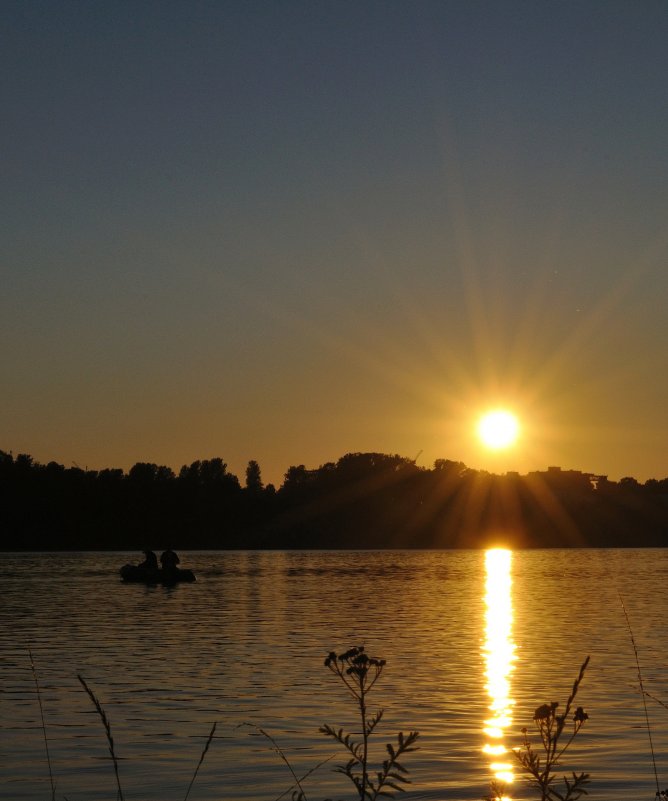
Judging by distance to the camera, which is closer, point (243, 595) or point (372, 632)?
point (372, 632)

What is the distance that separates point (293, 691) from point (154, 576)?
50467mm

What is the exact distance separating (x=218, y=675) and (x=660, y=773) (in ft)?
46.1

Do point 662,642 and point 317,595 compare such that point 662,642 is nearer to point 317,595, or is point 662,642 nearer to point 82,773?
point 82,773

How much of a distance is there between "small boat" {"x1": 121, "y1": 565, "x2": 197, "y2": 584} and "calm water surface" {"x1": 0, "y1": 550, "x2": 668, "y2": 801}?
53.7 ft

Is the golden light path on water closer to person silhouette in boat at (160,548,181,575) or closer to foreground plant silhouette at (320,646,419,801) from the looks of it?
foreground plant silhouette at (320,646,419,801)

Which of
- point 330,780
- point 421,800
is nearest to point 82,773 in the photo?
point 330,780

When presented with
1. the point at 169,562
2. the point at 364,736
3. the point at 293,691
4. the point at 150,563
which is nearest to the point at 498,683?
the point at 293,691

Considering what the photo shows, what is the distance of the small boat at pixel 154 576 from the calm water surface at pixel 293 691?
53.7 ft

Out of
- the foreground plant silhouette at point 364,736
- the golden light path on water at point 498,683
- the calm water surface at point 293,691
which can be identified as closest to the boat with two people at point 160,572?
the calm water surface at point 293,691

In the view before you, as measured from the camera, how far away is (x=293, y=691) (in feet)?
84.2

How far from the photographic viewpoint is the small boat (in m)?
74.2

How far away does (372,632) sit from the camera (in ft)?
136

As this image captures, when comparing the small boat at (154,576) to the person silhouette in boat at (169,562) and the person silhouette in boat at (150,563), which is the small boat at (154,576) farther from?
the person silhouette in boat at (150,563)

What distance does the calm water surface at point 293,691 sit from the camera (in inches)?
669
